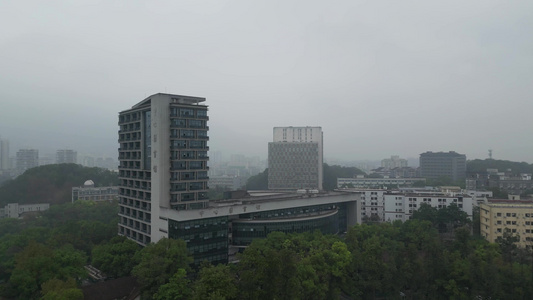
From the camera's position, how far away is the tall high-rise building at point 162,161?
66.6 feet

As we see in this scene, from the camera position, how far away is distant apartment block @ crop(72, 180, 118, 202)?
147 ft

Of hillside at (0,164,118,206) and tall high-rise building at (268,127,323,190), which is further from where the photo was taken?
tall high-rise building at (268,127,323,190)

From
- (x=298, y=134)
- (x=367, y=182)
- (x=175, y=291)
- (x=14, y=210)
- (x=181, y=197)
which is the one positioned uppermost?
(x=298, y=134)

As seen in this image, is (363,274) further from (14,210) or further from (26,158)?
(26,158)

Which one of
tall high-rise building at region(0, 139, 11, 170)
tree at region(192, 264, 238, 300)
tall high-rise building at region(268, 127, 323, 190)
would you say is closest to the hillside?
tall high-rise building at region(0, 139, 11, 170)

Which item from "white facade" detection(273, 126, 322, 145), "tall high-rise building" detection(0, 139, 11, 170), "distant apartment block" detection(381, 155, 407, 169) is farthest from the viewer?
"distant apartment block" detection(381, 155, 407, 169)

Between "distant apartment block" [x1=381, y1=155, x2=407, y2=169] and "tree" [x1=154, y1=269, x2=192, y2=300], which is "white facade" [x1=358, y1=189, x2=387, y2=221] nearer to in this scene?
"tree" [x1=154, y1=269, x2=192, y2=300]

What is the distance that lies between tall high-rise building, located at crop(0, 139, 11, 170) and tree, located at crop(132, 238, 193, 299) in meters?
73.1

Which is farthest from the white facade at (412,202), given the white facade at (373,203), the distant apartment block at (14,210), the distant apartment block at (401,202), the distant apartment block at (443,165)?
the distant apartment block at (443,165)

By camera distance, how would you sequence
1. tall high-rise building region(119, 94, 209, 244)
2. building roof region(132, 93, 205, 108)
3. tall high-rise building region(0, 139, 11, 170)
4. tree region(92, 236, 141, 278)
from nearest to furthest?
1. tree region(92, 236, 141, 278)
2. tall high-rise building region(119, 94, 209, 244)
3. building roof region(132, 93, 205, 108)
4. tall high-rise building region(0, 139, 11, 170)

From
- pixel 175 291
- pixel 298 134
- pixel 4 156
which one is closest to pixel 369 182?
pixel 298 134

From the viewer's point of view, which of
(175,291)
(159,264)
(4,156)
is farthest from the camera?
(4,156)

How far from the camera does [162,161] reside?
20234 mm

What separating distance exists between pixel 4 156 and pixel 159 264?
253 feet
